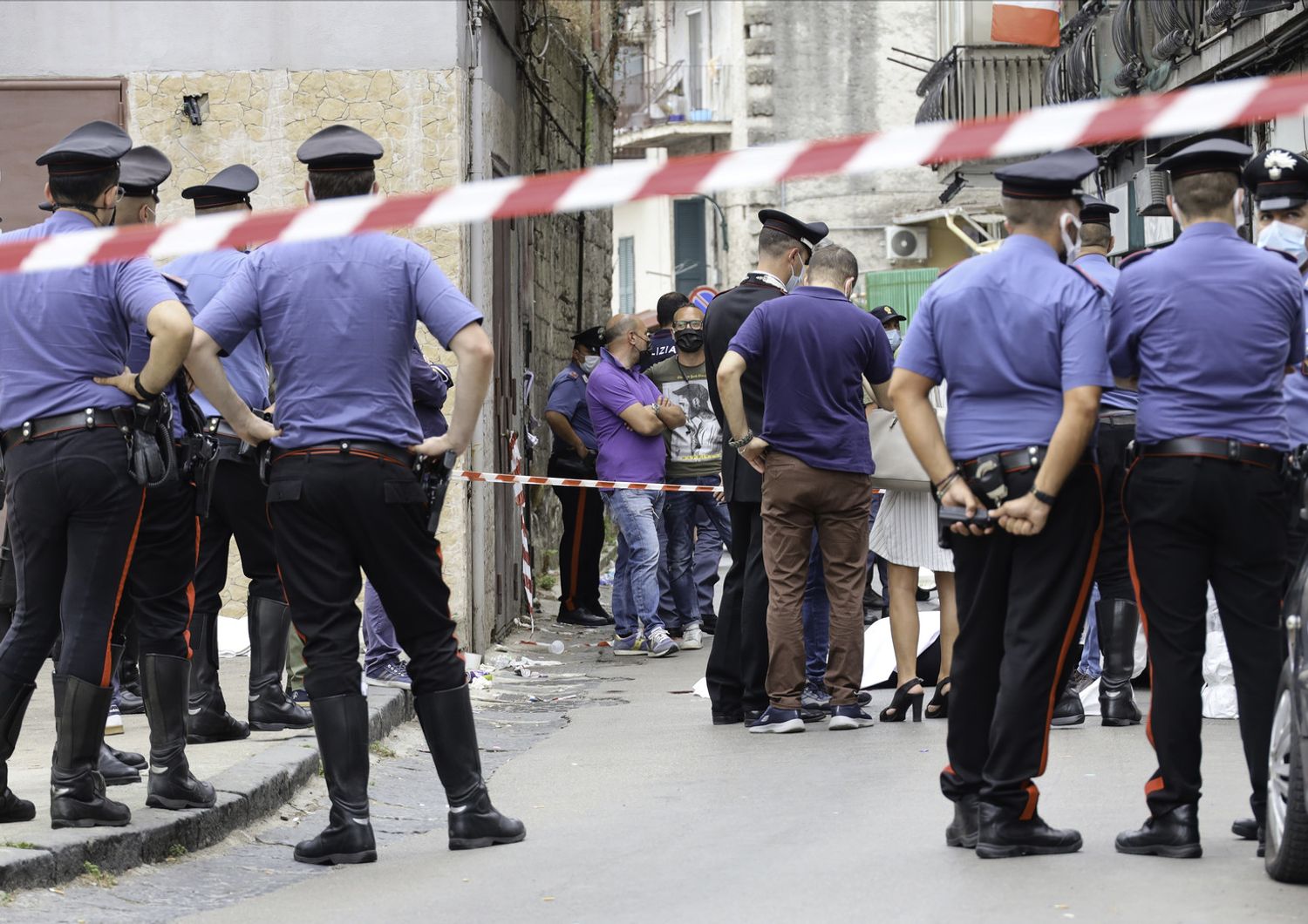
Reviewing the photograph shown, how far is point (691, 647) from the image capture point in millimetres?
12992

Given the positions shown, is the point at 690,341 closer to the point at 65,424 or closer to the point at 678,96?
the point at 65,424

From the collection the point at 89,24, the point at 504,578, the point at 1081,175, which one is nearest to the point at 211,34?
the point at 89,24

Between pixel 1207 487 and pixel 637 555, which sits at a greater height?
pixel 1207 487

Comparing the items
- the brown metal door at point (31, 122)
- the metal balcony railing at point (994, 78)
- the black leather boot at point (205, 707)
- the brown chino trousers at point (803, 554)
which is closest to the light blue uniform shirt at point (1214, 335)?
the brown chino trousers at point (803, 554)

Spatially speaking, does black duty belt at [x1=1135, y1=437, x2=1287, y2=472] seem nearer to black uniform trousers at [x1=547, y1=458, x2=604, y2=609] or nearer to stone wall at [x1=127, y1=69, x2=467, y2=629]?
stone wall at [x1=127, y1=69, x2=467, y2=629]

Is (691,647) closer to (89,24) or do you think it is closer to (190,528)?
(89,24)

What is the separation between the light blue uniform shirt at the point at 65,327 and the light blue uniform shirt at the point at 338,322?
258 mm

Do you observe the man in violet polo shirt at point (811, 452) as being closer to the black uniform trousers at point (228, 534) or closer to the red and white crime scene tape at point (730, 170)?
the black uniform trousers at point (228, 534)

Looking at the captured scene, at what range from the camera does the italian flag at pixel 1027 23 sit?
74.6 ft

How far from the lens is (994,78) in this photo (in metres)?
25.3

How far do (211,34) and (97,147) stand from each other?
5290 mm

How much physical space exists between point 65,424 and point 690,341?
7380 millimetres

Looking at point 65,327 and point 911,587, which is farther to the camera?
point 911,587

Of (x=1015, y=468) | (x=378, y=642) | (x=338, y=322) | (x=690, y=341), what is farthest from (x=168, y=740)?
(x=690, y=341)
